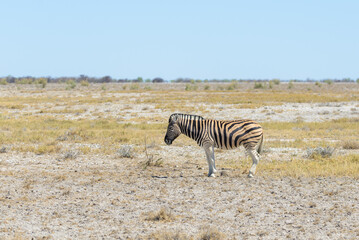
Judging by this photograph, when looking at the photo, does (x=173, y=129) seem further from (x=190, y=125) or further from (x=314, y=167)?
(x=314, y=167)

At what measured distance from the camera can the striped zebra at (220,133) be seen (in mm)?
12734

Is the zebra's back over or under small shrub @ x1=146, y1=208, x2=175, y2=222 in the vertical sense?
over

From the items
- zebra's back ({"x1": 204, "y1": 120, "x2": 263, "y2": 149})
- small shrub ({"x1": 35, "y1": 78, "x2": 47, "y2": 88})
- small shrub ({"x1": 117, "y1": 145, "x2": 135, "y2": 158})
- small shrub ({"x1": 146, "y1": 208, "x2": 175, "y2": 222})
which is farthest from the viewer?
small shrub ({"x1": 35, "y1": 78, "x2": 47, "y2": 88})

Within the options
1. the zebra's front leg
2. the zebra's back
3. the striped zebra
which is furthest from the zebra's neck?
the zebra's front leg

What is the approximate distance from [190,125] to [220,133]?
88cm

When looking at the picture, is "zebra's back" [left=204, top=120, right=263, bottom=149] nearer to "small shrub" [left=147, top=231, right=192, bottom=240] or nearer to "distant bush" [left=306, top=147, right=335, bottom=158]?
"distant bush" [left=306, top=147, right=335, bottom=158]

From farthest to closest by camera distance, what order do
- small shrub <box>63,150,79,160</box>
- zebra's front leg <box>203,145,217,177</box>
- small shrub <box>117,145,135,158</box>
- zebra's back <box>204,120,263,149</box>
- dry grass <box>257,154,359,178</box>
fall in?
small shrub <box>117,145,135,158</box> < small shrub <box>63,150,79,160</box> < dry grass <box>257,154,359,178</box> < zebra's front leg <box>203,145,217,177</box> < zebra's back <box>204,120,263,149</box>

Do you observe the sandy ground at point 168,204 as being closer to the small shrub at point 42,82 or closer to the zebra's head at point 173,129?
the zebra's head at point 173,129

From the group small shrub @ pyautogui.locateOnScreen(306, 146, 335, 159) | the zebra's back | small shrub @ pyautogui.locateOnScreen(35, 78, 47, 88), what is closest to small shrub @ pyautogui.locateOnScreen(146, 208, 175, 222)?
the zebra's back

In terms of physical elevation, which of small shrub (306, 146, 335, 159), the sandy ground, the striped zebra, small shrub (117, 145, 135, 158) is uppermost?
the striped zebra

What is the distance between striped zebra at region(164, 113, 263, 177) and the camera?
41.8 ft

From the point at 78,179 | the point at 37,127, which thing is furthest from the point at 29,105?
the point at 78,179

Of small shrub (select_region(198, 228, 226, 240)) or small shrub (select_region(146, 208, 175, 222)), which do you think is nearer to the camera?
small shrub (select_region(198, 228, 226, 240))

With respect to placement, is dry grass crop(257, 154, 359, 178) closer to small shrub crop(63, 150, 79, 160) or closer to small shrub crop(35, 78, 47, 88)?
small shrub crop(63, 150, 79, 160)
